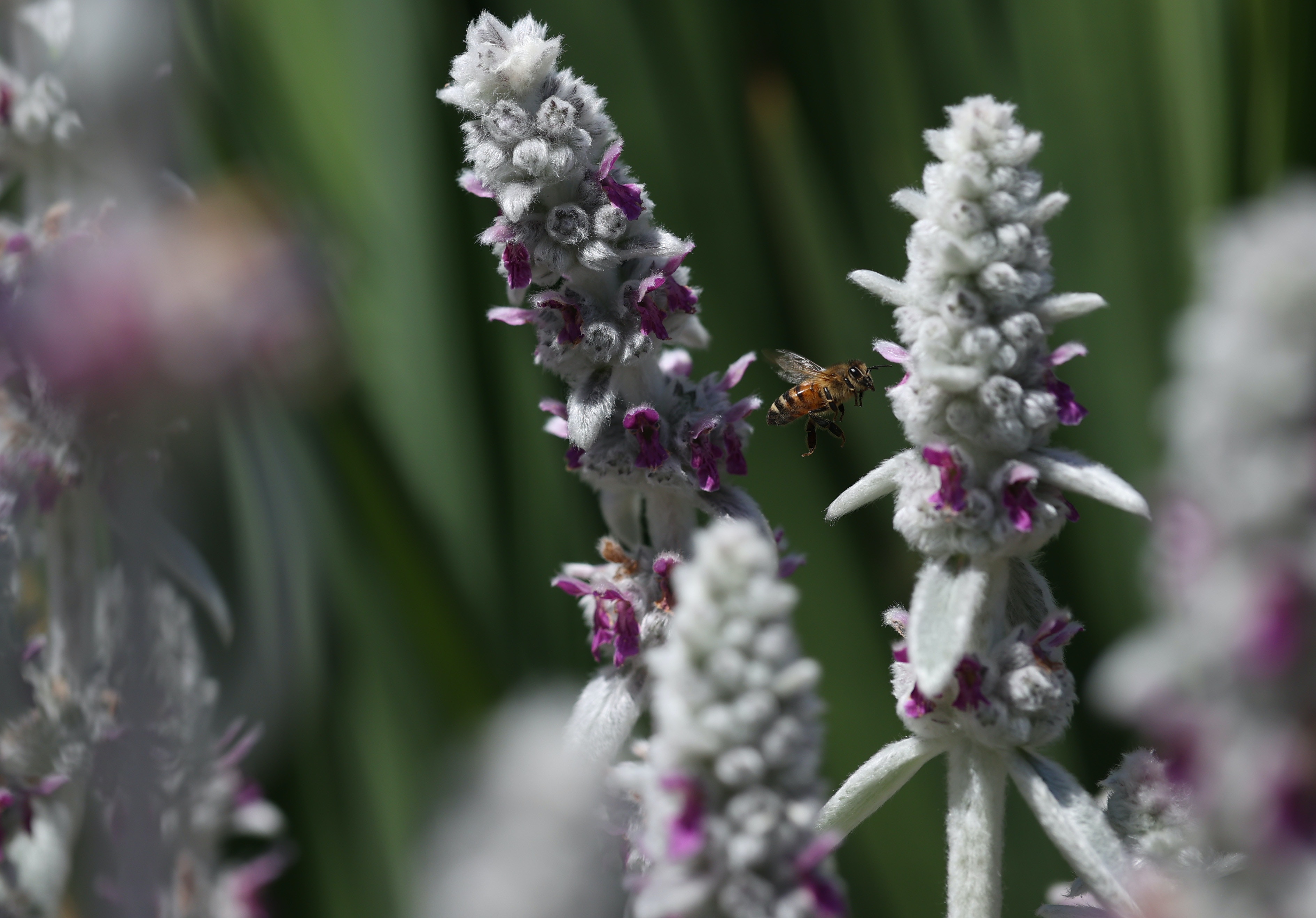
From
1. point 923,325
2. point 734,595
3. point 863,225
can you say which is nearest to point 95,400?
point 734,595

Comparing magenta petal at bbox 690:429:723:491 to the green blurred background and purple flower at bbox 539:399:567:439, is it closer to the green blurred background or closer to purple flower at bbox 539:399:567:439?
purple flower at bbox 539:399:567:439

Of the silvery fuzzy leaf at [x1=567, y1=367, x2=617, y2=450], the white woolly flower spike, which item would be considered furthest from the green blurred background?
the white woolly flower spike

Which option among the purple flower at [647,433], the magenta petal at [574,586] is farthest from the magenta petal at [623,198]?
the magenta petal at [574,586]

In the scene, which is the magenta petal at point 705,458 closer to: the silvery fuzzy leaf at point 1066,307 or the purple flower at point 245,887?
the silvery fuzzy leaf at point 1066,307

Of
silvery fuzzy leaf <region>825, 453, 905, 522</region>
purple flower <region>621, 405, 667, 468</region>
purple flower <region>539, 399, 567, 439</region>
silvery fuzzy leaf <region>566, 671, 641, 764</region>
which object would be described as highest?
purple flower <region>539, 399, 567, 439</region>

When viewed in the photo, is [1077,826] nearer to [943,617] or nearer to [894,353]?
[943,617]

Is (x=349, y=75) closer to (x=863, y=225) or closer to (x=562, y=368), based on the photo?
(x=863, y=225)
